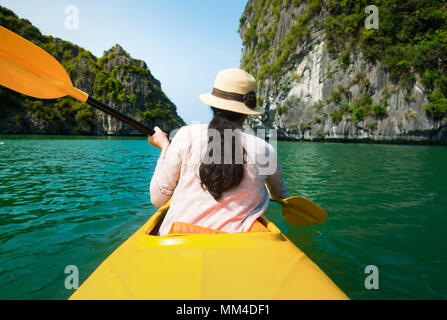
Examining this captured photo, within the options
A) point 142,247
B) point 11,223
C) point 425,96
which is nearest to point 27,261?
point 11,223

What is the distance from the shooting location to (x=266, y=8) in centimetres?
4528

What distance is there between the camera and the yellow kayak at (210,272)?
3.46 ft

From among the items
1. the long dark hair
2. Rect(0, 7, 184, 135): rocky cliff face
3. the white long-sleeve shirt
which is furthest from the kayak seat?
Rect(0, 7, 184, 135): rocky cliff face

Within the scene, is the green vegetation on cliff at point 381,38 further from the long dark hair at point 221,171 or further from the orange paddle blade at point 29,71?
the orange paddle blade at point 29,71

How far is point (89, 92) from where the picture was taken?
2429 inches

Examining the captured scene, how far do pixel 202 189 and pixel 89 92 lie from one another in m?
72.5

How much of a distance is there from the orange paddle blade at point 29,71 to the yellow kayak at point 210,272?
1997 millimetres

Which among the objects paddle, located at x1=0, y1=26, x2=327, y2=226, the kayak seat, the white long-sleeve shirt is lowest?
the kayak seat

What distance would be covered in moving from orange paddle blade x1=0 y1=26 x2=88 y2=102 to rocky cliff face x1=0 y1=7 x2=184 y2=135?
52.3m

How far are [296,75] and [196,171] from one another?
3833 centimetres

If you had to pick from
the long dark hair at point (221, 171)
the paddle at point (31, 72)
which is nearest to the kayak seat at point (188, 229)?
the long dark hair at point (221, 171)

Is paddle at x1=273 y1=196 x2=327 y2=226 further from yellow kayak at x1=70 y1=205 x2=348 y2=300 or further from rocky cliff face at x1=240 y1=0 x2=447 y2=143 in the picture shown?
rocky cliff face at x1=240 y1=0 x2=447 y2=143

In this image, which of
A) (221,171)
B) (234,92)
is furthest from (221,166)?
(234,92)

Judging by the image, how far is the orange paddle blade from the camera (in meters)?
2.40
